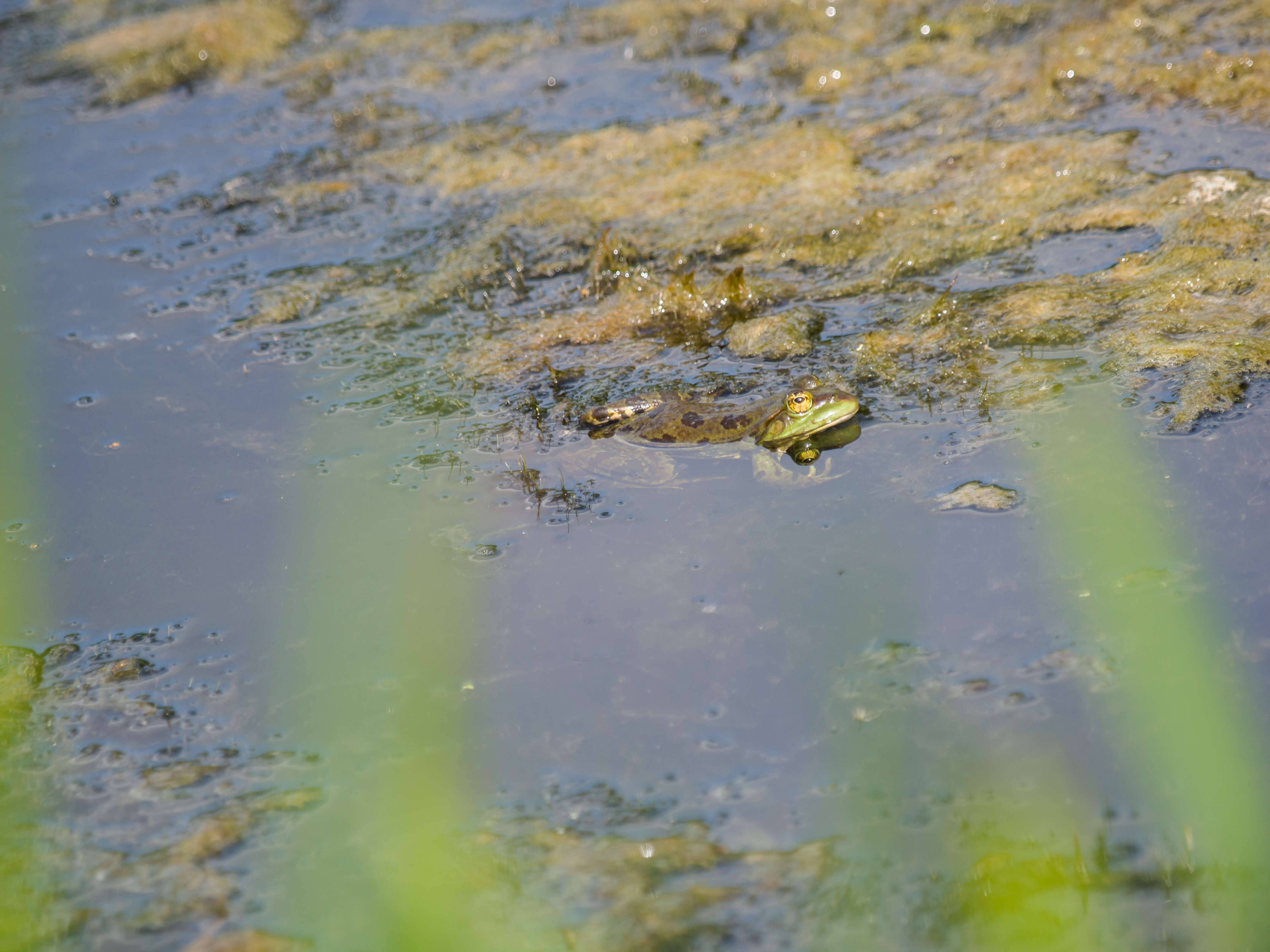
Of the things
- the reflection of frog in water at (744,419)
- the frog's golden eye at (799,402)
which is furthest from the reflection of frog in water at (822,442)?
the frog's golden eye at (799,402)

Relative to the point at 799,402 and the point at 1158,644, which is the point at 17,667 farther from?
the point at 1158,644

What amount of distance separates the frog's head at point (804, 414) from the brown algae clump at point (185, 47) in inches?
327

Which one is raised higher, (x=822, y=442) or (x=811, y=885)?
(x=822, y=442)

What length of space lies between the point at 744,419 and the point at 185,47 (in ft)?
29.7

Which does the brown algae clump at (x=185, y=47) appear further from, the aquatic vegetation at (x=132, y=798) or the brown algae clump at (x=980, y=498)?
the brown algae clump at (x=980, y=498)

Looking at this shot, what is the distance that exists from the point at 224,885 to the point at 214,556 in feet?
5.53

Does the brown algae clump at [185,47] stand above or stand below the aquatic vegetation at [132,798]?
above

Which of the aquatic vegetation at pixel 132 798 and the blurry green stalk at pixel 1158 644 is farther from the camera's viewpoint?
the aquatic vegetation at pixel 132 798

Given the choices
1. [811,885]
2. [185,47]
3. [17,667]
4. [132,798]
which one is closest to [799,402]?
[811,885]

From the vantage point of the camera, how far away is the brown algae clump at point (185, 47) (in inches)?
393

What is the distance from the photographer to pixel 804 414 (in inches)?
170

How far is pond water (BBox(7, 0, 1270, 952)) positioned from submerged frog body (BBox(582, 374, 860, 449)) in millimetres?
91

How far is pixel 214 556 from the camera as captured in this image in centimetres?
425

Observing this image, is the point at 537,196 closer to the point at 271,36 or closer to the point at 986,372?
the point at 986,372
